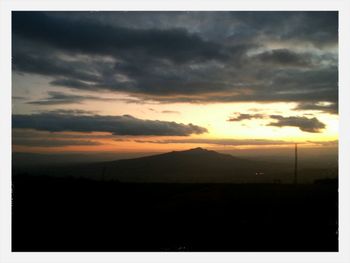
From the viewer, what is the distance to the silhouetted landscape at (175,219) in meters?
10.7

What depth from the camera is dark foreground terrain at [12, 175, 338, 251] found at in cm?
1073

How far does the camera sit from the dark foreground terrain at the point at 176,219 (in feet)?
35.2

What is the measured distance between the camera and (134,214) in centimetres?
1557

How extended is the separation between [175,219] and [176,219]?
44 mm

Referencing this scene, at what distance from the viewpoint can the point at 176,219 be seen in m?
14.2

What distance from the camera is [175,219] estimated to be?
14156 millimetres

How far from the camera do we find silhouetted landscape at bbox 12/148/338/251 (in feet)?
35.2

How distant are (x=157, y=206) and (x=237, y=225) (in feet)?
19.0

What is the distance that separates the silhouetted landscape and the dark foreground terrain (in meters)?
0.03

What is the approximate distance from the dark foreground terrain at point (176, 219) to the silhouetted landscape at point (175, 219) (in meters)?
0.03
